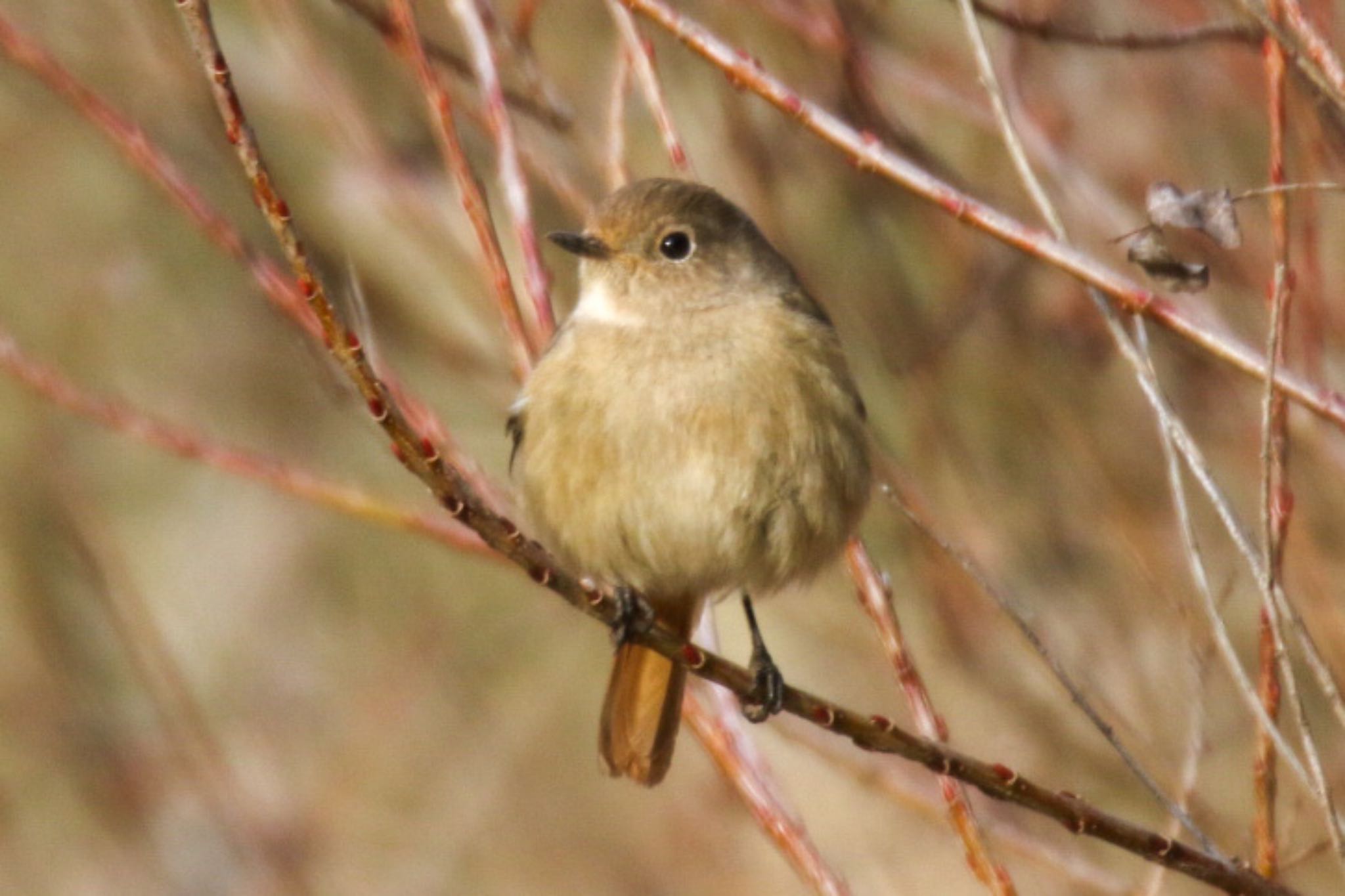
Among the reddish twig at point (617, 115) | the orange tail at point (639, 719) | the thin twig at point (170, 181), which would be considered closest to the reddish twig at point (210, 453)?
the thin twig at point (170, 181)

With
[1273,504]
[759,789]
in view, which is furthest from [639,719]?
[1273,504]

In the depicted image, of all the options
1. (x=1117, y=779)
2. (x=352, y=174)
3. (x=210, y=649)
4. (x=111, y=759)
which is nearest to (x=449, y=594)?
(x=210, y=649)

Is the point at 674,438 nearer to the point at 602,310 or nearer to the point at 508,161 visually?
the point at 602,310

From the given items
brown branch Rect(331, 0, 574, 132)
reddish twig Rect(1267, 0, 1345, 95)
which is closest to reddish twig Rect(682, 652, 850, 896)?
brown branch Rect(331, 0, 574, 132)

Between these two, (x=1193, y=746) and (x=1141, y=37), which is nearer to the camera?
(x=1193, y=746)

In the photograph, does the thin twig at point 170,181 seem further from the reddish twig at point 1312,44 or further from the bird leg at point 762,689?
the reddish twig at point 1312,44

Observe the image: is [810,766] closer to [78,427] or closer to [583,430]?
[78,427]
